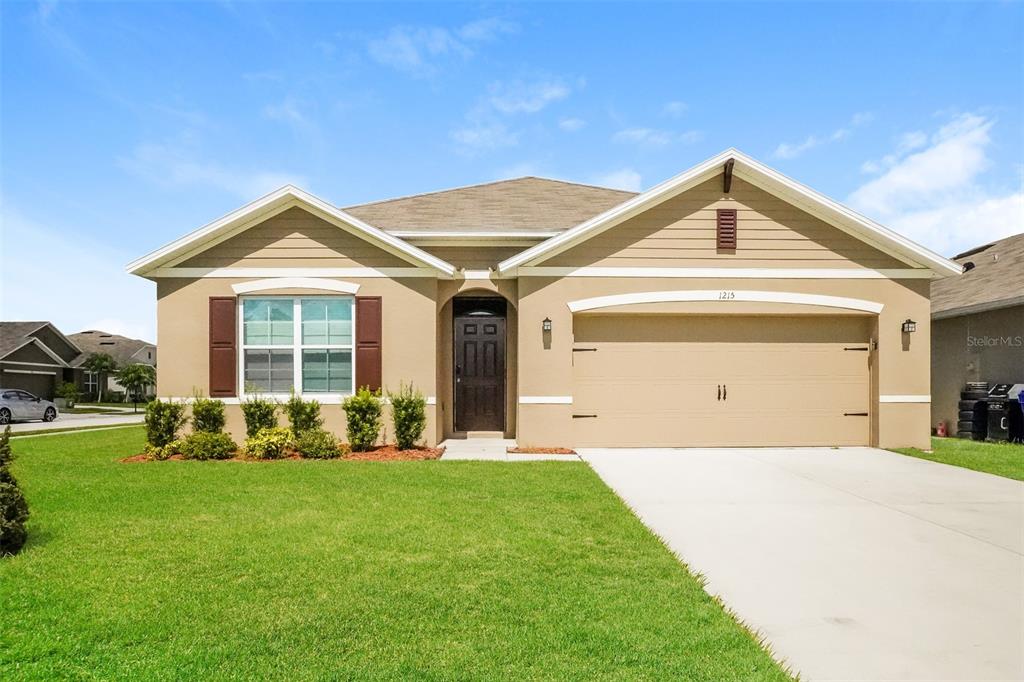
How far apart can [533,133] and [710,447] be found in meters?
7.85

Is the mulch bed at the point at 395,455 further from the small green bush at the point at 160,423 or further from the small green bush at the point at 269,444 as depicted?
the small green bush at the point at 160,423

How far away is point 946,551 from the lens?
5.07 m

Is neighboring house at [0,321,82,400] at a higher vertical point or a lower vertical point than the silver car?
higher

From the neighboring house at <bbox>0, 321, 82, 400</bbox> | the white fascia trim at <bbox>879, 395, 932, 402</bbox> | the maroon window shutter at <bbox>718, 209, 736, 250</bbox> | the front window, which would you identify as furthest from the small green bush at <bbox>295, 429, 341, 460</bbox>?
the neighboring house at <bbox>0, 321, 82, 400</bbox>

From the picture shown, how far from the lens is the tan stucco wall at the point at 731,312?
10539 millimetres

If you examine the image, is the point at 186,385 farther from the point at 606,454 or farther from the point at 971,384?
the point at 971,384

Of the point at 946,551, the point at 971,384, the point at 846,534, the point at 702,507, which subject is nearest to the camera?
the point at 946,551

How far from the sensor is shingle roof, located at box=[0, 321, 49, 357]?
1112 inches

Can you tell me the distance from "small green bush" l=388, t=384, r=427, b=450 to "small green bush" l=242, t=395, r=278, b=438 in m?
2.16

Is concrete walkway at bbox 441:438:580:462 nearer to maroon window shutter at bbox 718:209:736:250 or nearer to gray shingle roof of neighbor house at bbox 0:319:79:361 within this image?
maroon window shutter at bbox 718:209:736:250

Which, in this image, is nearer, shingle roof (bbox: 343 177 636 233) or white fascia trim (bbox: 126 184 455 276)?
white fascia trim (bbox: 126 184 455 276)

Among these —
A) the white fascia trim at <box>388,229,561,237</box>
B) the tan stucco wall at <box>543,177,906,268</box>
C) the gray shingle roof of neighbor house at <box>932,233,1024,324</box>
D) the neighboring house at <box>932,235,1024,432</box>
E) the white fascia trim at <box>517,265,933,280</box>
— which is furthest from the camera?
the gray shingle roof of neighbor house at <box>932,233,1024,324</box>

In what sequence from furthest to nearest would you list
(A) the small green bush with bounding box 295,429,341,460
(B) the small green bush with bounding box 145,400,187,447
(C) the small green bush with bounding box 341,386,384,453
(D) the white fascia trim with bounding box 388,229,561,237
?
(D) the white fascia trim with bounding box 388,229,561,237 < (C) the small green bush with bounding box 341,386,384,453 < (B) the small green bush with bounding box 145,400,187,447 < (A) the small green bush with bounding box 295,429,341,460

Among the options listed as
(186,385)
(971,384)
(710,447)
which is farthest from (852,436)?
(186,385)
